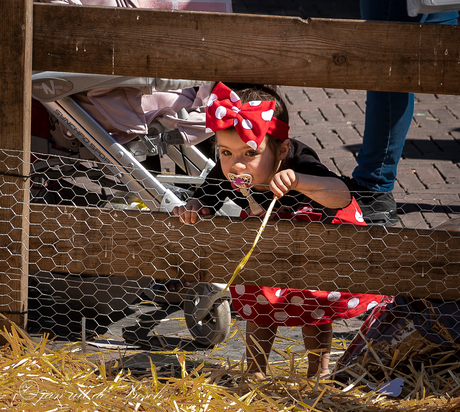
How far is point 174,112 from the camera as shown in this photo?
108 inches

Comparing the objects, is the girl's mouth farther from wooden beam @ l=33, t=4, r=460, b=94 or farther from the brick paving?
the brick paving

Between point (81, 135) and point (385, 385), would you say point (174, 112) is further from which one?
point (385, 385)

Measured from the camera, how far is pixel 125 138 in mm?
2607

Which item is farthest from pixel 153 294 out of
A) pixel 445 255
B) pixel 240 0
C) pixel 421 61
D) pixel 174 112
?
pixel 240 0

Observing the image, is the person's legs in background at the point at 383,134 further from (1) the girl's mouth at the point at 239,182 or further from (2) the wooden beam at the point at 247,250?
(1) the girl's mouth at the point at 239,182

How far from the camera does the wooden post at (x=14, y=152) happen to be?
1897 mm

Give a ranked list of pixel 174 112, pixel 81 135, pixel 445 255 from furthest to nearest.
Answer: pixel 174 112 → pixel 81 135 → pixel 445 255

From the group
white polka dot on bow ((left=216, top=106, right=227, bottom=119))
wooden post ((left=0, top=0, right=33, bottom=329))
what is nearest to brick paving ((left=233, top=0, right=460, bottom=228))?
white polka dot on bow ((left=216, top=106, right=227, bottom=119))

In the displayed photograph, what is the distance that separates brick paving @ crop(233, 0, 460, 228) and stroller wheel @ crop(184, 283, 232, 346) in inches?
53.7

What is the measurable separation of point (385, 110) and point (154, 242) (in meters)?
1.66

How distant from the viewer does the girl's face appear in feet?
6.49

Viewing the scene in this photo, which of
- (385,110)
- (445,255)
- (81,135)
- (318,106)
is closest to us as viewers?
(445,255)

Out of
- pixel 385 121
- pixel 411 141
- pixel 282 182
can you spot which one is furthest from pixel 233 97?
pixel 411 141

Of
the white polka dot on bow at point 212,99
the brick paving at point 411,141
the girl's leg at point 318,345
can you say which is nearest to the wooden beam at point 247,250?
the girl's leg at point 318,345
